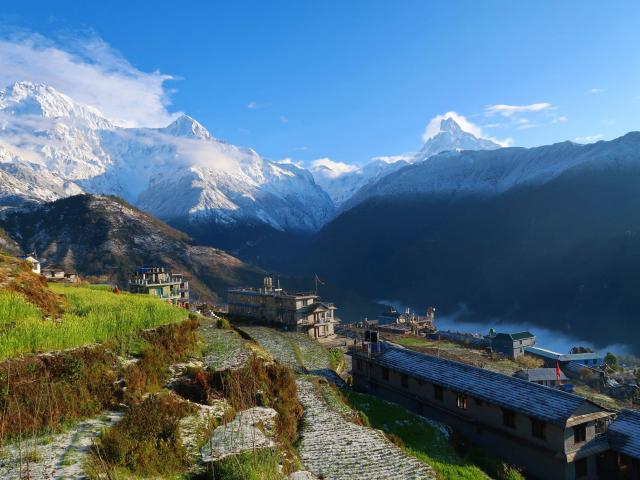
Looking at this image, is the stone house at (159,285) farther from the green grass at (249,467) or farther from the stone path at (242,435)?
the green grass at (249,467)

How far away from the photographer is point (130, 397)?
1479cm

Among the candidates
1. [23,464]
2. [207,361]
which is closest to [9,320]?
[23,464]

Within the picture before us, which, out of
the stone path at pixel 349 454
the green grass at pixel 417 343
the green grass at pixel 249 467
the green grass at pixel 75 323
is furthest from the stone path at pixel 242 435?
the green grass at pixel 417 343

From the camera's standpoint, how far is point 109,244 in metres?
164

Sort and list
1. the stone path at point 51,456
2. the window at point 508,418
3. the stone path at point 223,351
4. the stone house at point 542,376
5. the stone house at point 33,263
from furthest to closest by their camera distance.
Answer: the stone house at point 542,376
the stone house at point 33,263
the window at point 508,418
the stone path at point 223,351
the stone path at point 51,456

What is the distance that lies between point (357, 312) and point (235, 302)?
89777 millimetres

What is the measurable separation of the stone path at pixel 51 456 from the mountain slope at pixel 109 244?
136374 mm


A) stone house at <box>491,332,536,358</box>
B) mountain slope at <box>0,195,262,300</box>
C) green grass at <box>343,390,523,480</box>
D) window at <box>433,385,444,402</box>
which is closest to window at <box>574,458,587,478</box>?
green grass at <box>343,390,523,480</box>

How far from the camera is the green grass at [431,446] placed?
18.5m

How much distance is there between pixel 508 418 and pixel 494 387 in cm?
181

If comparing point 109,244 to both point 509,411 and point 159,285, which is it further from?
point 509,411

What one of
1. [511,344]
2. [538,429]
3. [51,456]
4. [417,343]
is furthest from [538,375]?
[51,456]

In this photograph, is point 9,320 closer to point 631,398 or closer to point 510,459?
point 510,459

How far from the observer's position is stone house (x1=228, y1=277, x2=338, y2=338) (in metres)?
65.6
